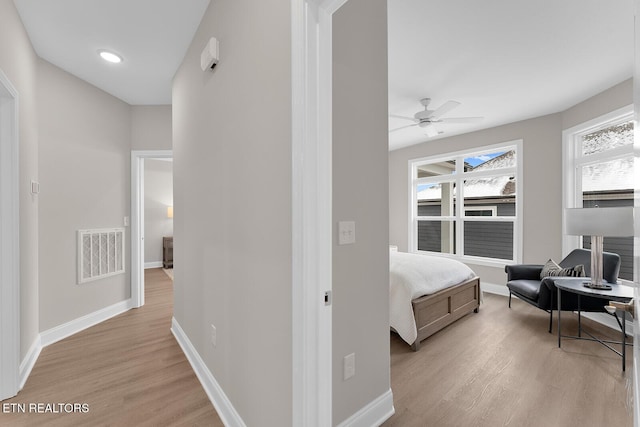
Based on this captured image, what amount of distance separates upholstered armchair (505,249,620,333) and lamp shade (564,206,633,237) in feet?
2.20

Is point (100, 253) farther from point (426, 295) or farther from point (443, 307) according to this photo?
point (443, 307)

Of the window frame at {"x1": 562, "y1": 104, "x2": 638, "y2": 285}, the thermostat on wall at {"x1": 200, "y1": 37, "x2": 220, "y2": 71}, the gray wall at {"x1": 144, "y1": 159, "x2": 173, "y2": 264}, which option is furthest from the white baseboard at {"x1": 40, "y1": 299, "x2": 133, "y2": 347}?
the window frame at {"x1": 562, "y1": 104, "x2": 638, "y2": 285}

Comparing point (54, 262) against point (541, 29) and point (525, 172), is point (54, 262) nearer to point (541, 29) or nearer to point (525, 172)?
point (541, 29)

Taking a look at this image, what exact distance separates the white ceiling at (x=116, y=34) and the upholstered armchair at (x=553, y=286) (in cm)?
398

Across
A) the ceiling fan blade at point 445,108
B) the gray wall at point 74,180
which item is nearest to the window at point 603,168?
the ceiling fan blade at point 445,108

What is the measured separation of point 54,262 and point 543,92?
546 cm

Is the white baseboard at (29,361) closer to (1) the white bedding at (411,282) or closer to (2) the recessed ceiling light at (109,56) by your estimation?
(2) the recessed ceiling light at (109,56)

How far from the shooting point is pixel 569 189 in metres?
3.87

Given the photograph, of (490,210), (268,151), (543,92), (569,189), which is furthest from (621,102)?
(268,151)

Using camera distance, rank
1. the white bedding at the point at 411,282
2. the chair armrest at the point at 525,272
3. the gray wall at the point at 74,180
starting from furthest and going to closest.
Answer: the chair armrest at the point at 525,272, the gray wall at the point at 74,180, the white bedding at the point at 411,282

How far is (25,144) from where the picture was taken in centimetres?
228

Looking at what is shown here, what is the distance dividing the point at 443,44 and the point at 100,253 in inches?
160

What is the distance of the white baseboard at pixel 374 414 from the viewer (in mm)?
1542

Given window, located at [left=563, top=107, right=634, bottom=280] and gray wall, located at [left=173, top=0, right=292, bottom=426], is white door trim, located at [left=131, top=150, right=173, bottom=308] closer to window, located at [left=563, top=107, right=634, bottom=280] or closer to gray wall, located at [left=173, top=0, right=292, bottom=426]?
gray wall, located at [left=173, top=0, right=292, bottom=426]
